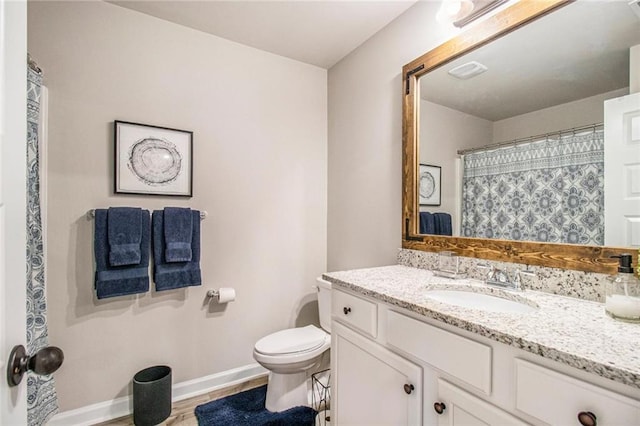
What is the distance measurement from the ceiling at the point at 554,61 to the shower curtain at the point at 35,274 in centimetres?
202

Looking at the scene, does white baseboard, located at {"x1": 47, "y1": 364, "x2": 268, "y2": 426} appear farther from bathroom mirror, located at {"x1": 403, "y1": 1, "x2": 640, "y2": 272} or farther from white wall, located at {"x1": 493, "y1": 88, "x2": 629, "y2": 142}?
white wall, located at {"x1": 493, "y1": 88, "x2": 629, "y2": 142}

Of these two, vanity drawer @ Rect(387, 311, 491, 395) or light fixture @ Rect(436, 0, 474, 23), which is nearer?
vanity drawer @ Rect(387, 311, 491, 395)

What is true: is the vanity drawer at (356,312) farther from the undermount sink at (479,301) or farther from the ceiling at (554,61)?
the ceiling at (554,61)

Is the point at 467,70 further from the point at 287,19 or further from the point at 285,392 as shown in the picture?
the point at 285,392

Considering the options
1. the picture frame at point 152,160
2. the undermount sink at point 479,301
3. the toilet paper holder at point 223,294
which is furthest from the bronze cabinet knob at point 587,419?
the picture frame at point 152,160

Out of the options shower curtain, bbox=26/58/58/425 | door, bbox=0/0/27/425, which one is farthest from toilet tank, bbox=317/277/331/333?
door, bbox=0/0/27/425

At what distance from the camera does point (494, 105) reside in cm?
144

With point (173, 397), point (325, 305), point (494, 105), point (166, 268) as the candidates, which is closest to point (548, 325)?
point (494, 105)

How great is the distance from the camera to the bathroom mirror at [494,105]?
1133 mm

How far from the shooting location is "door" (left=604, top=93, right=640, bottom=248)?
39.8 inches

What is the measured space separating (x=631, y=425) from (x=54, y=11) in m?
2.76

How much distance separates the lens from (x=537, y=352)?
71cm

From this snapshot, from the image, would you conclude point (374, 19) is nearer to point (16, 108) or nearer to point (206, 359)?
point (16, 108)

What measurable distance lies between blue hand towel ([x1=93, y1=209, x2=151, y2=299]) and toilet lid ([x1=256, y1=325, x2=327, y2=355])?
786 millimetres
